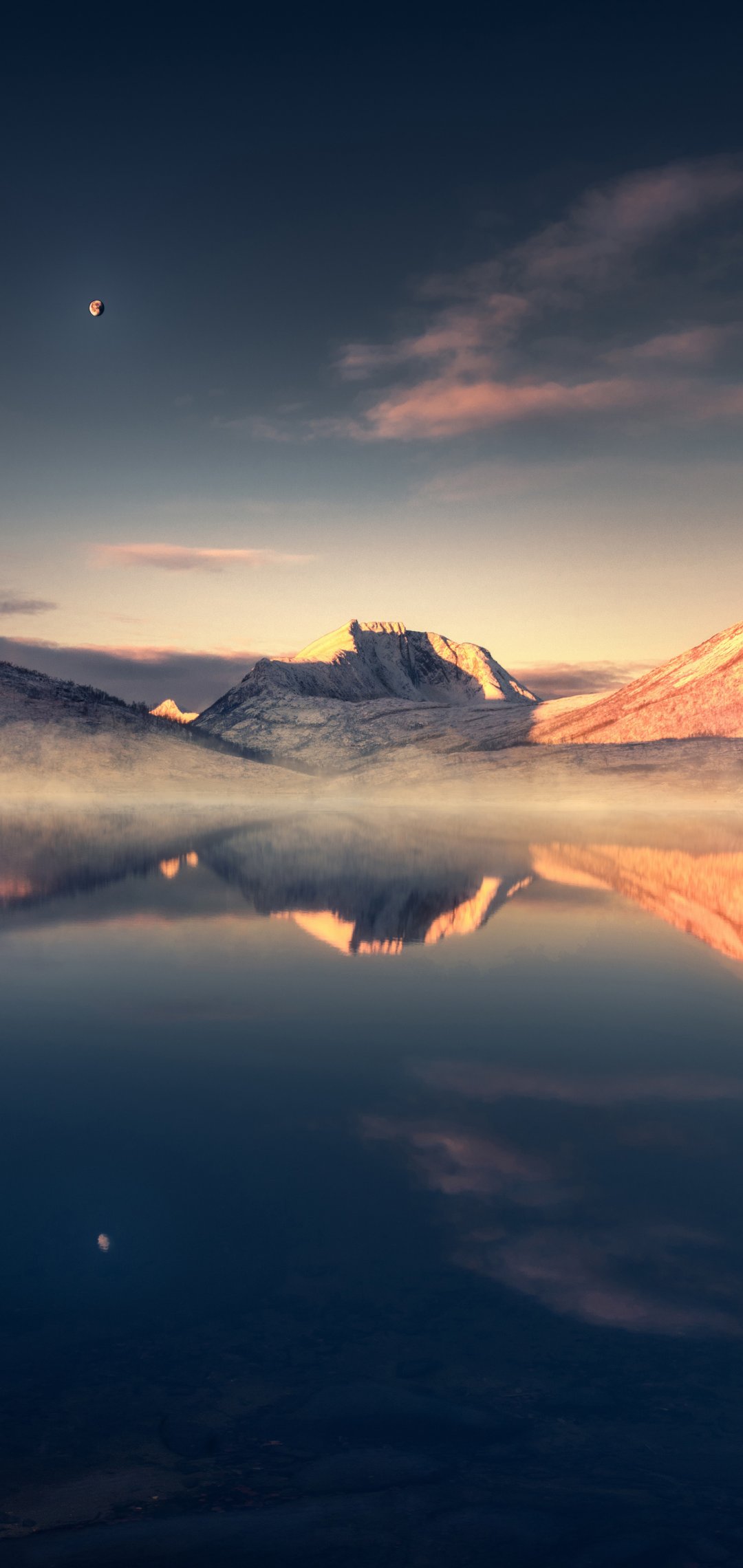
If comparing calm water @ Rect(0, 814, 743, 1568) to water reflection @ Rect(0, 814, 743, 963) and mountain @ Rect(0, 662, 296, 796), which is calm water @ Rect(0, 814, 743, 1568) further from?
mountain @ Rect(0, 662, 296, 796)

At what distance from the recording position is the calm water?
6.49 metres

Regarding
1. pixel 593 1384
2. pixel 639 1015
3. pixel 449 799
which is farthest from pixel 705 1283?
pixel 449 799

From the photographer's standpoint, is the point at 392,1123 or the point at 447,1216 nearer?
the point at 447,1216

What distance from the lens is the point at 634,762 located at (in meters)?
174

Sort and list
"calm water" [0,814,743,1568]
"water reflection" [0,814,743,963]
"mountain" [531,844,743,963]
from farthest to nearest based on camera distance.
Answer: "water reflection" [0,814,743,963] → "mountain" [531,844,743,963] → "calm water" [0,814,743,1568]

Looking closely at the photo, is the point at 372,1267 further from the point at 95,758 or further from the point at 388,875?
the point at 95,758

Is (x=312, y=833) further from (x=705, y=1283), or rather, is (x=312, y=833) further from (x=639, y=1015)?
(x=705, y=1283)

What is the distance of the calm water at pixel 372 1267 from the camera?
6.49 meters

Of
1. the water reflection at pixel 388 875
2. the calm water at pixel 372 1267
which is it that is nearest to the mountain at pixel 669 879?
the water reflection at pixel 388 875

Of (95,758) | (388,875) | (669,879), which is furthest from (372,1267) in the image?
(95,758)

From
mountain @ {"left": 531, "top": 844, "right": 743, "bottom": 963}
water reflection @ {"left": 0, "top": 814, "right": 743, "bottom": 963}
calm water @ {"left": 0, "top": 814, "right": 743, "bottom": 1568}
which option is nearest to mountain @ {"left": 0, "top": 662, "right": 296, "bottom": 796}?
water reflection @ {"left": 0, "top": 814, "right": 743, "bottom": 963}

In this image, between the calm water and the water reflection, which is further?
the water reflection

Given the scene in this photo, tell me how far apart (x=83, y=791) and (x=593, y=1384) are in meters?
166

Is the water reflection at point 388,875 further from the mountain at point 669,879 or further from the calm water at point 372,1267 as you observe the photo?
the calm water at point 372,1267
